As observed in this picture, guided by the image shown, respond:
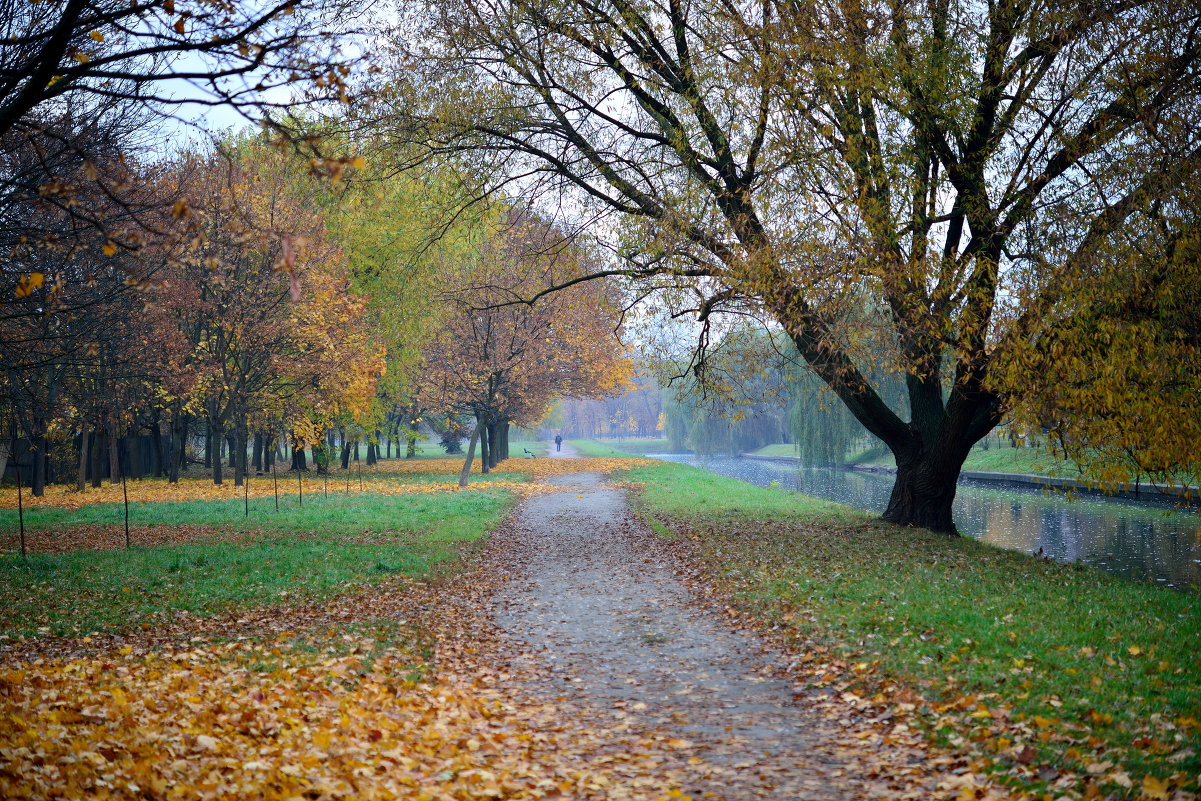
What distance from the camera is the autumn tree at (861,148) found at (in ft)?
35.9

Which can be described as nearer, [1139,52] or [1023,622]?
[1023,622]

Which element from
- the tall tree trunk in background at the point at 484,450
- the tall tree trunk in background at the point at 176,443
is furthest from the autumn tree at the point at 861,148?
the tall tree trunk in background at the point at 176,443

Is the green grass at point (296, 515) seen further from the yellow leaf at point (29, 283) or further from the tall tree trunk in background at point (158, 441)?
the tall tree trunk in background at point (158, 441)

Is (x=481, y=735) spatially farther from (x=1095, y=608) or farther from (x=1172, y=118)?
(x=1172, y=118)

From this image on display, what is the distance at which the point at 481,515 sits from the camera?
62.5 feet

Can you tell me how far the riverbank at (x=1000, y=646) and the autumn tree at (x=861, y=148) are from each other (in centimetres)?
268

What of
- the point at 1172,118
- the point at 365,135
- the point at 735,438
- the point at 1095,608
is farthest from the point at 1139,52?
the point at 735,438

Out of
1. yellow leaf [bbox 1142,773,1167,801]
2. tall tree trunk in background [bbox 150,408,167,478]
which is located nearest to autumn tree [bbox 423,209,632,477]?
tall tree trunk in background [bbox 150,408,167,478]

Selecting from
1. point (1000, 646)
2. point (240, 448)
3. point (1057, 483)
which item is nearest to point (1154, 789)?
point (1000, 646)

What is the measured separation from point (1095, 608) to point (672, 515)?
10807mm

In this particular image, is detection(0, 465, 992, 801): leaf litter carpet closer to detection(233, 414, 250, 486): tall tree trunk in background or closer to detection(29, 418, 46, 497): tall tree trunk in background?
detection(233, 414, 250, 486): tall tree trunk in background

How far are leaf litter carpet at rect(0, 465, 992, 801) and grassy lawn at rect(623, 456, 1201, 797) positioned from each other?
60 cm

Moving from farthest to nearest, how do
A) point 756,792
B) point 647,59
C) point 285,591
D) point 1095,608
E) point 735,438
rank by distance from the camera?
point 735,438, point 647,59, point 285,591, point 1095,608, point 756,792

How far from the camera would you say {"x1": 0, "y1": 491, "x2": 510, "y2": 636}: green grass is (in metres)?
9.10
